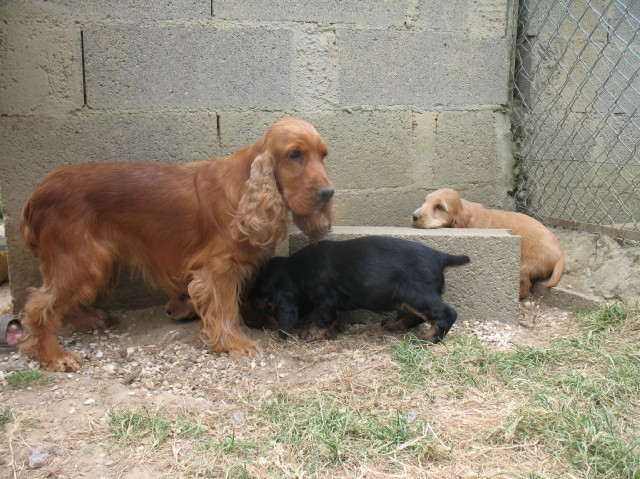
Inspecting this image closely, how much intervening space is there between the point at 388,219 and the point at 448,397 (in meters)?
2.29

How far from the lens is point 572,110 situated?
588 centimetres

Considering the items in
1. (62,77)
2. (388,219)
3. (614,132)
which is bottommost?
(388,219)

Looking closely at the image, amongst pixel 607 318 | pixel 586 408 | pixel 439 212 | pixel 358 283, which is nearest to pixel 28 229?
pixel 358 283

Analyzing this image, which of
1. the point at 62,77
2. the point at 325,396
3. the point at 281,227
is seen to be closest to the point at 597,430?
the point at 325,396

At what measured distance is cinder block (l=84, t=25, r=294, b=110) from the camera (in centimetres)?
453

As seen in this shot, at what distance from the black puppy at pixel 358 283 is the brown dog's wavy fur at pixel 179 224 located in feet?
0.63

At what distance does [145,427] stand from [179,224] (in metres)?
1.48

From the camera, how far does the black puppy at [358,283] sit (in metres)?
4.04

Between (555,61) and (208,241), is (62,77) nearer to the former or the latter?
(208,241)

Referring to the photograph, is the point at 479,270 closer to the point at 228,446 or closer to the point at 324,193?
the point at 324,193

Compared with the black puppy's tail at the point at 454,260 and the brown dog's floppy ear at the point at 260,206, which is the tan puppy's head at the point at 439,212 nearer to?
the black puppy's tail at the point at 454,260

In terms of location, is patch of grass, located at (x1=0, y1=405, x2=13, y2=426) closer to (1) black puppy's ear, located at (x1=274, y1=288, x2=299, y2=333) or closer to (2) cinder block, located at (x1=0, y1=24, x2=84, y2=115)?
(1) black puppy's ear, located at (x1=274, y1=288, x2=299, y2=333)

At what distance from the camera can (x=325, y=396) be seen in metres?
3.34

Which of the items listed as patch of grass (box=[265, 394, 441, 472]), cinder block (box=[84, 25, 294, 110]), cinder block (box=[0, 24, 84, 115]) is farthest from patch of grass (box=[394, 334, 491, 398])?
cinder block (box=[0, 24, 84, 115])
